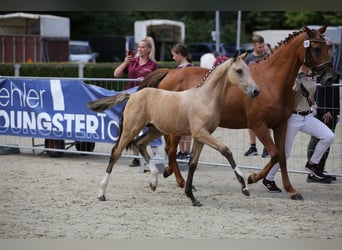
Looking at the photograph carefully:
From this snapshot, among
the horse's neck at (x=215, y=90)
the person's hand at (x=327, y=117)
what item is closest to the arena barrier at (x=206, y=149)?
the person's hand at (x=327, y=117)

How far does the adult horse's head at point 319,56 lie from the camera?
7031 millimetres

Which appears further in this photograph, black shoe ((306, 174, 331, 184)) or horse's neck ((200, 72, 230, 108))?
black shoe ((306, 174, 331, 184))

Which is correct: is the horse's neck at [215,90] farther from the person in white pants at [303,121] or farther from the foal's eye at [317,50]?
the person in white pants at [303,121]

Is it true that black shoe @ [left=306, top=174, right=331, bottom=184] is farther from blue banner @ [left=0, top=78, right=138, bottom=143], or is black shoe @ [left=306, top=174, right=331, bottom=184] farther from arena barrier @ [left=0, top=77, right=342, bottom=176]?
blue banner @ [left=0, top=78, right=138, bottom=143]

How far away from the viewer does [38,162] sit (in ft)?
33.6

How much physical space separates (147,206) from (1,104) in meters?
4.77

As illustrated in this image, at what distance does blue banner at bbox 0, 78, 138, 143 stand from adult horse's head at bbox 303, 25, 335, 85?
339 cm

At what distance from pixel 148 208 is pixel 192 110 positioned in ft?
3.74

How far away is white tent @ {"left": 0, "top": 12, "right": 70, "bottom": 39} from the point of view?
3034 centimetres

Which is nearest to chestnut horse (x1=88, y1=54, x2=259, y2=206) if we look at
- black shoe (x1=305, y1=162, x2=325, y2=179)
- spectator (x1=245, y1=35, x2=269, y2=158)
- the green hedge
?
black shoe (x1=305, y1=162, x2=325, y2=179)

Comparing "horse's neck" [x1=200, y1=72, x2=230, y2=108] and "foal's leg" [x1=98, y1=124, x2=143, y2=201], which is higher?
"horse's neck" [x1=200, y1=72, x2=230, y2=108]

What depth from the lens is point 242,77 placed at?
659 centimetres

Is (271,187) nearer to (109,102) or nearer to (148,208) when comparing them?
(148,208)

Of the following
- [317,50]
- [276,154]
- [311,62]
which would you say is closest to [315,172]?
[276,154]
